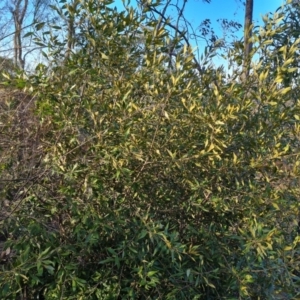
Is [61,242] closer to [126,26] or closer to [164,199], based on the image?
[164,199]

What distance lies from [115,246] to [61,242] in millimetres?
326

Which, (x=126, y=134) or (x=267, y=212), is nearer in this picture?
(x=126, y=134)

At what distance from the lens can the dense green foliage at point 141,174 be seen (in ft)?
9.88

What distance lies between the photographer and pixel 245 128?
3.31 metres

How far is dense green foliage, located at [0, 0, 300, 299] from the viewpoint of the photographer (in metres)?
3.01

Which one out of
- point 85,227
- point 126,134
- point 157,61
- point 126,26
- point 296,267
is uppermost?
point 126,26

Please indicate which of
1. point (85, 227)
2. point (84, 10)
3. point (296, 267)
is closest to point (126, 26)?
point (84, 10)

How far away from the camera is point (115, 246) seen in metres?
3.15

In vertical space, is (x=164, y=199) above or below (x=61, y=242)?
above

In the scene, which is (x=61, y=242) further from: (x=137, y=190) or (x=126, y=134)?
(x=126, y=134)

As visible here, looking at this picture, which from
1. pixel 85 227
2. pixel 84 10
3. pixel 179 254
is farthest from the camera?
pixel 84 10

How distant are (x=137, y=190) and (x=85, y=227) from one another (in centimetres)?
38

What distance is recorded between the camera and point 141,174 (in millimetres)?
3148

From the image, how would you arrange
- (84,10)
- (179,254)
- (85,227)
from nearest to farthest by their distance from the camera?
(179,254)
(85,227)
(84,10)
